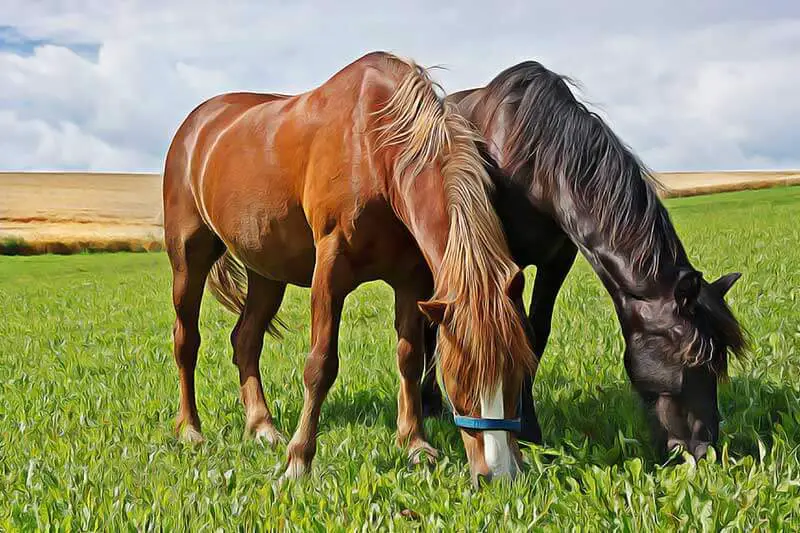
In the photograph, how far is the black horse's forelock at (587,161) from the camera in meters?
4.55

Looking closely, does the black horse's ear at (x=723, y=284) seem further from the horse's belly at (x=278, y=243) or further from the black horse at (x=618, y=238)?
the horse's belly at (x=278, y=243)

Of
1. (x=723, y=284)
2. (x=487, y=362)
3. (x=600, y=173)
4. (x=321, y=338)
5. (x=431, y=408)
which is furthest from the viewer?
(x=431, y=408)

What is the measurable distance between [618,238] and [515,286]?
0.96 m

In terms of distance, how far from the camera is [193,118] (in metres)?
6.94

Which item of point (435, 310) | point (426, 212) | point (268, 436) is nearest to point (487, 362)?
point (435, 310)

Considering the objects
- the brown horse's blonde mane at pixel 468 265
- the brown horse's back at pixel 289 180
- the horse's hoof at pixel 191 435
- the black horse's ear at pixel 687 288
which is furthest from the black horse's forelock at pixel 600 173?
the horse's hoof at pixel 191 435

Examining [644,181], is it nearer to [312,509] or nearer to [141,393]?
[312,509]

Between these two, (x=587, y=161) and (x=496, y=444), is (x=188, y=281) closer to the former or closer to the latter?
(x=587, y=161)

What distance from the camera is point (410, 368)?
17.8 ft

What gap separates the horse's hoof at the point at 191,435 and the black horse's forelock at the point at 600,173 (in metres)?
2.78

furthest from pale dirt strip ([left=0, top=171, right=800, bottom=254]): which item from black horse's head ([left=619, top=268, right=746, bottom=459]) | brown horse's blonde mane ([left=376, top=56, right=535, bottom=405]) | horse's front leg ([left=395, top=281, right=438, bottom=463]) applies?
black horse's head ([left=619, top=268, right=746, bottom=459])

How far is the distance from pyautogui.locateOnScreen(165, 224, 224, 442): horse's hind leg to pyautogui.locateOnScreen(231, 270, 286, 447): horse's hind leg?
1.07 ft

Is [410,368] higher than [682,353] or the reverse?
the reverse

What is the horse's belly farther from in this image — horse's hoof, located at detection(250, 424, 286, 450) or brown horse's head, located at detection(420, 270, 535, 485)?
brown horse's head, located at detection(420, 270, 535, 485)
